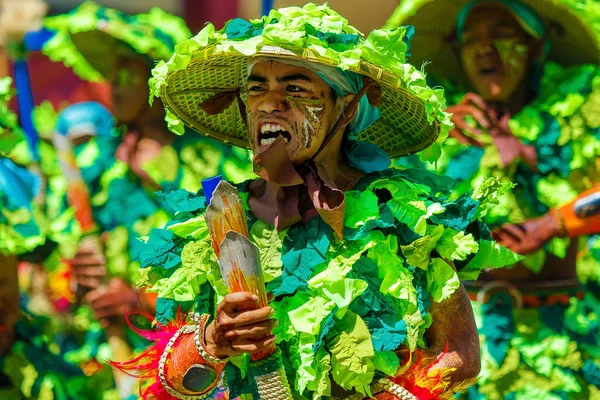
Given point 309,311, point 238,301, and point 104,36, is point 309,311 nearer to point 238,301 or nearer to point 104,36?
point 238,301

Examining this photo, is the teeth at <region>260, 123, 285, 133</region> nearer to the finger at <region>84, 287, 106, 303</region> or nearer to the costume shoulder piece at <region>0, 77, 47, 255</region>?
the costume shoulder piece at <region>0, 77, 47, 255</region>

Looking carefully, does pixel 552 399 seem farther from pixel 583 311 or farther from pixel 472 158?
pixel 472 158

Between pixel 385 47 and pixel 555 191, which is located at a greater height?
pixel 385 47

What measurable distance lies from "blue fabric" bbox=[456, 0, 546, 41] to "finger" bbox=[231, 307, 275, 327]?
3.19 m

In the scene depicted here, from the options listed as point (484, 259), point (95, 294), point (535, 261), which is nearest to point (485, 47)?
point (535, 261)

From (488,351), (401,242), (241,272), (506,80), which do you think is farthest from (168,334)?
(506,80)

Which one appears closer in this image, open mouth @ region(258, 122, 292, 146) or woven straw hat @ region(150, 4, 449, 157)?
woven straw hat @ region(150, 4, 449, 157)

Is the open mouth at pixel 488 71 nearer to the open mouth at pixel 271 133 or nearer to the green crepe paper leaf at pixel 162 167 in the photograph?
the green crepe paper leaf at pixel 162 167

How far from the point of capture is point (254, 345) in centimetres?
311

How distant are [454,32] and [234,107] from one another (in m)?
2.57

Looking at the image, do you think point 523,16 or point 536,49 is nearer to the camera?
point 523,16

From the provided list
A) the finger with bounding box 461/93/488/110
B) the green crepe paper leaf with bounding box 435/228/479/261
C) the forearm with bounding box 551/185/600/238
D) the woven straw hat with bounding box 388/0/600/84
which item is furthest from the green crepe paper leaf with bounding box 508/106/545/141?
the green crepe paper leaf with bounding box 435/228/479/261

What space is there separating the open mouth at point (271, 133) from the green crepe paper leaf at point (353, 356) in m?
0.50

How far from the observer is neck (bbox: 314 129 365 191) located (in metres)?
3.57
